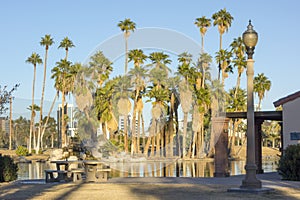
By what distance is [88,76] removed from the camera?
206 feet

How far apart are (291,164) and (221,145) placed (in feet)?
15.3

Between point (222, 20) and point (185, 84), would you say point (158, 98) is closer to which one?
point (185, 84)

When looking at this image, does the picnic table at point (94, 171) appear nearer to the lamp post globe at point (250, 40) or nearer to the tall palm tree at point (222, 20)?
the lamp post globe at point (250, 40)

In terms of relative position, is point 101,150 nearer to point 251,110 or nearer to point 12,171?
point 12,171

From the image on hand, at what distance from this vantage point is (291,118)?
988 inches

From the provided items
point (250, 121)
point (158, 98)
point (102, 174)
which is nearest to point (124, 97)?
point (158, 98)

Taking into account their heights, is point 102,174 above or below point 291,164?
below

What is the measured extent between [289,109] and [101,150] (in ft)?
114

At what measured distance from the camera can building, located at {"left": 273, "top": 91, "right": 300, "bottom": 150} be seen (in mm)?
24656

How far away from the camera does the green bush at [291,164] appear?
67.3 feet

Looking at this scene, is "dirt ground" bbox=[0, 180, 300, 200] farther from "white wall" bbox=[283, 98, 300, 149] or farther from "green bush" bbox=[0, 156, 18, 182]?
"white wall" bbox=[283, 98, 300, 149]

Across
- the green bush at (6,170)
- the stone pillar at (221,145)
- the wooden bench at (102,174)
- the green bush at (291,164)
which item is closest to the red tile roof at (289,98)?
the stone pillar at (221,145)

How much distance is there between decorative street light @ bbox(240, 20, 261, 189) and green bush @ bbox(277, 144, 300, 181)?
5643 mm

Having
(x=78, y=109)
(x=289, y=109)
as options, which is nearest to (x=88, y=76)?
(x=78, y=109)
